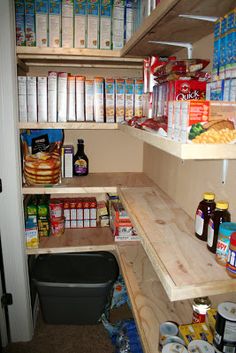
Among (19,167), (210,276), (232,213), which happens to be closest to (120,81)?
(19,167)

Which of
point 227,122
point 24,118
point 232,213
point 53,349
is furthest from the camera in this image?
point 53,349

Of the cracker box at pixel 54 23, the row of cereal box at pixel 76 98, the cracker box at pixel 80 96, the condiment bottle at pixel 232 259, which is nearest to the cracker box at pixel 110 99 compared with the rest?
the row of cereal box at pixel 76 98

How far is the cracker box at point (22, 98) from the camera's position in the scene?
167 centimetres

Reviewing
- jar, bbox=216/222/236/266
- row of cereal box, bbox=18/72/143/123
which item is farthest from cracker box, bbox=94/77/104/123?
jar, bbox=216/222/236/266

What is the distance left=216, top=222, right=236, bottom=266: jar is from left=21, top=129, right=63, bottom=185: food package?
1.16 meters

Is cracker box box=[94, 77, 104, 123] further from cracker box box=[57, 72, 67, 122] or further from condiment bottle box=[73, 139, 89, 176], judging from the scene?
condiment bottle box=[73, 139, 89, 176]

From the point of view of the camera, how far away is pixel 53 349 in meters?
1.82

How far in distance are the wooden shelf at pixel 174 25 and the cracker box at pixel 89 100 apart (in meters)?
0.30

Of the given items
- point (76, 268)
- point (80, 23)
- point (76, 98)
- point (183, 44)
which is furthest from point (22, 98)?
point (76, 268)

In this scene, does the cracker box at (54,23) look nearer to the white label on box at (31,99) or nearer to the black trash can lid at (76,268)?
the white label on box at (31,99)

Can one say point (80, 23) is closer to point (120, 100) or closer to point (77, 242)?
point (120, 100)

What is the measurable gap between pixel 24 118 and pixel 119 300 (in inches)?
58.0

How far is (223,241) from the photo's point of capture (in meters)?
0.84

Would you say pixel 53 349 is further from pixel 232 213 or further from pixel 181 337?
pixel 232 213
